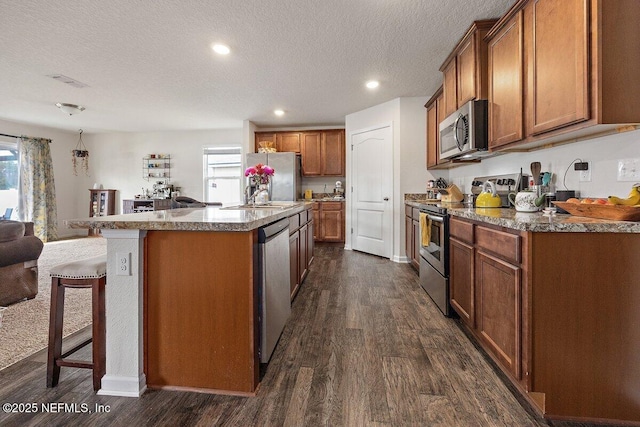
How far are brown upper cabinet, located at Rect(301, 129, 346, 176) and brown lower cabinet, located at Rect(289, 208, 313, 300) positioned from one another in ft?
9.16

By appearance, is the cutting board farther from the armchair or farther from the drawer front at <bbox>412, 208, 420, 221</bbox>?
the armchair

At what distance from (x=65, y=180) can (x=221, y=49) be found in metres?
6.32

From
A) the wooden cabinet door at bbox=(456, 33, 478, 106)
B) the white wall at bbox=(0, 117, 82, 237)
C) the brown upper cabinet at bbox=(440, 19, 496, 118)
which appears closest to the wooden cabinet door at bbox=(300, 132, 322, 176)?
the brown upper cabinet at bbox=(440, 19, 496, 118)

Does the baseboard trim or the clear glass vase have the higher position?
the clear glass vase

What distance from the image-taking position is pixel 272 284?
181 cm

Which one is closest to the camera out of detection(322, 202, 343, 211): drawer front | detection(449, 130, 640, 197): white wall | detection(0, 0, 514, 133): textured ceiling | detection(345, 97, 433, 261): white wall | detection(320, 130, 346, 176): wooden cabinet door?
detection(449, 130, 640, 197): white wall

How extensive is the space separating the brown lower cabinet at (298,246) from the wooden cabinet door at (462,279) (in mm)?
1293

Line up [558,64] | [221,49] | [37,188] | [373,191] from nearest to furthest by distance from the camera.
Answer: [558,64]
[221,49]
[373,191]
[37,188]

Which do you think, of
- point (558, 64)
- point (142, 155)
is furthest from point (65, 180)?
point (558, 64)

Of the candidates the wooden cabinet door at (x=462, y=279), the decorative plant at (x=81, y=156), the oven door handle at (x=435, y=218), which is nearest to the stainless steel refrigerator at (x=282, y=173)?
the oven door handle at (x=435, y=218)

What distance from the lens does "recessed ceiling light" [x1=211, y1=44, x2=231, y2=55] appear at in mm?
2980

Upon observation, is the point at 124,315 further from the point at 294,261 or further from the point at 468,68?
the point at 468,68

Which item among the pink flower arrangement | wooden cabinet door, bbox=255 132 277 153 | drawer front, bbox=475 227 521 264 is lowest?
drawer front, bbox=475 227 521 264

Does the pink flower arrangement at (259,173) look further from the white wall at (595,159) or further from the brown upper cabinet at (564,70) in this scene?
the white wall at (595,159)
